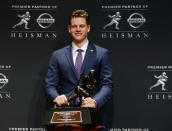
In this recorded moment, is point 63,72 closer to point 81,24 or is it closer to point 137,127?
point 81,24

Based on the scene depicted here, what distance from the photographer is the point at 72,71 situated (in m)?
3.43

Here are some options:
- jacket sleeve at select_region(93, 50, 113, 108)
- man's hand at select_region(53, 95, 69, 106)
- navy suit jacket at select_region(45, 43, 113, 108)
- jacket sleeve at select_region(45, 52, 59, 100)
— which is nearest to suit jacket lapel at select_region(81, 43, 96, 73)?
navy suit jacket at select_region(45, 43, 113, 108)

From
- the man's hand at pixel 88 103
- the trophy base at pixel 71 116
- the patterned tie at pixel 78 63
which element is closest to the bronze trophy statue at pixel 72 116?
the trophy base at pixel 71 116

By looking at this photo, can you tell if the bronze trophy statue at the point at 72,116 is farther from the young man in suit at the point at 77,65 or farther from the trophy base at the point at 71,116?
the young man in suit at the point at 77,65

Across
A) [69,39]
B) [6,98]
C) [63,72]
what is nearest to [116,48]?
[69,39]

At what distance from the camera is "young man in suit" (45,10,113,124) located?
3420 mm

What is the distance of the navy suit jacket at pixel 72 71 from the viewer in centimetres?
342

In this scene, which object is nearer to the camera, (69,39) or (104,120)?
(104,120)

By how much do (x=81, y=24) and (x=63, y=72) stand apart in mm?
504

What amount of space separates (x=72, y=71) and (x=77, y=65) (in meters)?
0.09

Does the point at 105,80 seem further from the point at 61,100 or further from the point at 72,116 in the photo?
the point at 72,116

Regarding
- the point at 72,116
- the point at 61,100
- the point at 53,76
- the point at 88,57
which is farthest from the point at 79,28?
the point at 72,116

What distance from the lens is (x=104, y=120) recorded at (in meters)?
3.56

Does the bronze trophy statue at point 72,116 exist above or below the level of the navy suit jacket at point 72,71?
below
